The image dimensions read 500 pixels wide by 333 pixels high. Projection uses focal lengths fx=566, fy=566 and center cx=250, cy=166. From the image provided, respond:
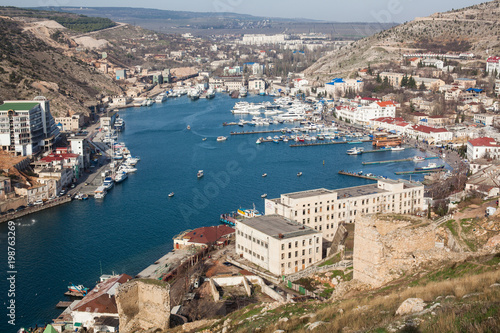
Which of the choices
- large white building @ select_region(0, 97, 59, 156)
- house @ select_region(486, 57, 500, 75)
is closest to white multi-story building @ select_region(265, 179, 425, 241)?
large white building @ select_region(0, 97, 59, 156)

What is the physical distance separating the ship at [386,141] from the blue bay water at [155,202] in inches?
16.9

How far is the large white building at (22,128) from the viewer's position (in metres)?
16.4

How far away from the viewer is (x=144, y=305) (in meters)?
5.05

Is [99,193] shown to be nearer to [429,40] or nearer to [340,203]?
[340,203]

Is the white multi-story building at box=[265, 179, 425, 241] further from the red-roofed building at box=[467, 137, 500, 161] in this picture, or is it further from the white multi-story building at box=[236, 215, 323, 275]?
the red-roofed building at box=[467, 137, 500, 161]

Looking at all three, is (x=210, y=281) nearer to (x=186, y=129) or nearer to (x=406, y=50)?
(x=186, y=129)

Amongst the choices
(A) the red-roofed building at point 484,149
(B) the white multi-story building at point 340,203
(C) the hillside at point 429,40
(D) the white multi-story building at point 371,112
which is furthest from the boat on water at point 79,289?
(C) the hillside at point 429,40

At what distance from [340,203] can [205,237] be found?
8.66 ft

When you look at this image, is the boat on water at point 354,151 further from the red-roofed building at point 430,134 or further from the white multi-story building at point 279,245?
the white multi-story building at point 279,245

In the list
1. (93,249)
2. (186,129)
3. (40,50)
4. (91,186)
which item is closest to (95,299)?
(93,249)

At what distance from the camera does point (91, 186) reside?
612 inches

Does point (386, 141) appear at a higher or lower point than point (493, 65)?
lower

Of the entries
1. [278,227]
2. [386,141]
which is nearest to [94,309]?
[278,227]

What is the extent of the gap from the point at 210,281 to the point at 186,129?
17.4 m
